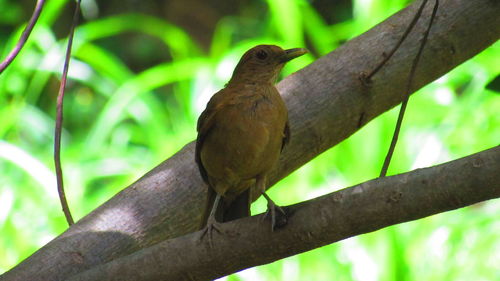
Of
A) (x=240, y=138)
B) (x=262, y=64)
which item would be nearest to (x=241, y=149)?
(x=240, y=138)

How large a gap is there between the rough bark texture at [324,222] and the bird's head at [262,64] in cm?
101

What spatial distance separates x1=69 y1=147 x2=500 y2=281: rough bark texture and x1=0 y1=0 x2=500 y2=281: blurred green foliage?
8.02 feet

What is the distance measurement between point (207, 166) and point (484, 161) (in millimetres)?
1173

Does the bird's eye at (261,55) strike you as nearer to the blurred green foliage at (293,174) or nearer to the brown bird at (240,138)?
the brown bird at (240,138)

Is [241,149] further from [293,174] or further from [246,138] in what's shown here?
[293,174]

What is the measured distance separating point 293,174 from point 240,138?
228 centimetres

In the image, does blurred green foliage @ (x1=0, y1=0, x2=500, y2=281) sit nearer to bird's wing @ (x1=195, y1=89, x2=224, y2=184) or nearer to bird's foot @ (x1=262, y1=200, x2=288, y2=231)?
bird's wing @ (x1=195, y1=89, x2=224, y2=184)

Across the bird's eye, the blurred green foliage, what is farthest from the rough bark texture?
the blurred green foliage

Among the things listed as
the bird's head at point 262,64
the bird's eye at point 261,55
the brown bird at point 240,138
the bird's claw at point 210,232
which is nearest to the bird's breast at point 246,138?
the brown bird at point 240,138

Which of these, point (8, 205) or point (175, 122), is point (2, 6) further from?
point (8, 205)

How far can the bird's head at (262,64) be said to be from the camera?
302 centimetres

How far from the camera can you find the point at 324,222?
192cm

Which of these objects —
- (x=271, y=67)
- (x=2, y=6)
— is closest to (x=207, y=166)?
(x=271, y=67)

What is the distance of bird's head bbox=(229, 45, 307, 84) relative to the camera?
302cm
